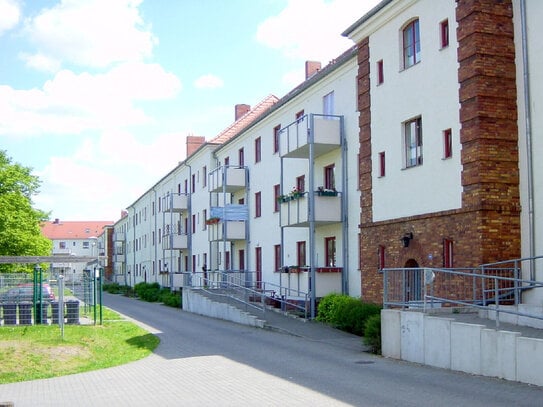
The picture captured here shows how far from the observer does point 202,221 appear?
4369cm

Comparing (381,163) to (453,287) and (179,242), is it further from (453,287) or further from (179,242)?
(179,242)

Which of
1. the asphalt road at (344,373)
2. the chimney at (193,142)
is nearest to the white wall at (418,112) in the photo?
the asphalt road at (344,373)

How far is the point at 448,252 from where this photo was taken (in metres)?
16.6

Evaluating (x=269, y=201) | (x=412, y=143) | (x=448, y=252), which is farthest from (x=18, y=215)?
(x=448, y=252)

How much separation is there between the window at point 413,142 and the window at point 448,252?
2.43 meters

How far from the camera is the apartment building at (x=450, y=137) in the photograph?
51.1ft

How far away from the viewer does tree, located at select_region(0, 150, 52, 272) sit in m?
49.3

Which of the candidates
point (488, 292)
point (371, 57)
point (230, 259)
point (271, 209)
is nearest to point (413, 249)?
point (488, 292)

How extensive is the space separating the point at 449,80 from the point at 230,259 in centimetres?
2193

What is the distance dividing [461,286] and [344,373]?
4.22 metres

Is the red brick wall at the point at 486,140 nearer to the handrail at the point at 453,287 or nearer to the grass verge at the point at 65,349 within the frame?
the handrail at the point at 453,287

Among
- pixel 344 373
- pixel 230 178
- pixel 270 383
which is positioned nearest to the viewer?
pixel 270 383

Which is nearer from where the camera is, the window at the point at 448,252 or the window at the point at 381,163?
the window at the point at 448,252

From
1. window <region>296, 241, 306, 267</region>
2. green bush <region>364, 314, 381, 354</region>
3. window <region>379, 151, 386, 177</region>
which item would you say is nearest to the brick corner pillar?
green bush <region>364, 314, 381, 354</region>
